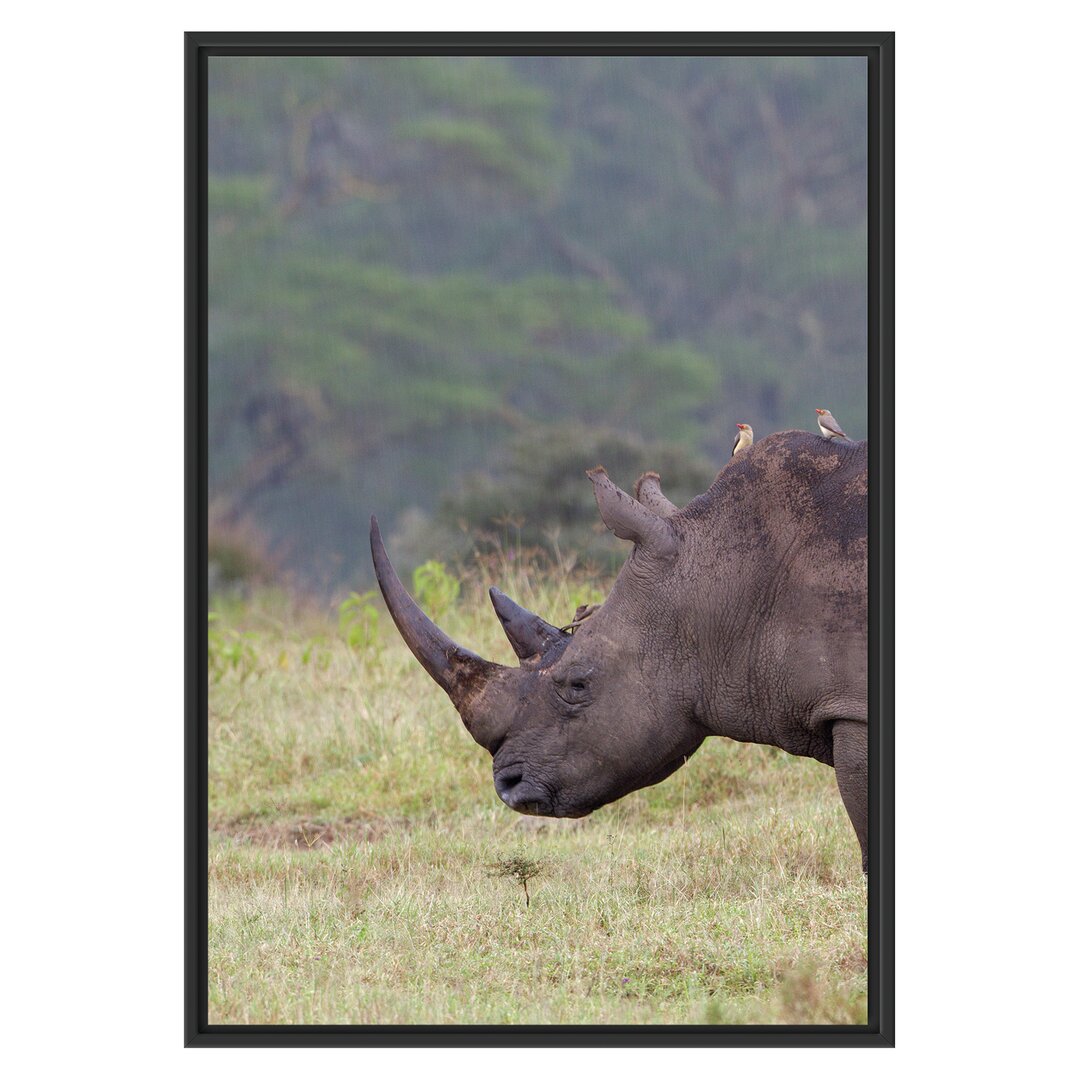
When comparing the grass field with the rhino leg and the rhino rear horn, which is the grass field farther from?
the rhino rear horn

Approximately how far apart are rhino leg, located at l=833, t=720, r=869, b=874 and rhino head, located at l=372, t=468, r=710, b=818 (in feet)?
1.69

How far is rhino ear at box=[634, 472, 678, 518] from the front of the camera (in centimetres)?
635

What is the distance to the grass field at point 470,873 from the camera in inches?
224

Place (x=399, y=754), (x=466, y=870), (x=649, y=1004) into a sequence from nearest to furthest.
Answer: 1. (x=649, y=1004)
2. (x=466, y=870)
3. (x=399, y=754)

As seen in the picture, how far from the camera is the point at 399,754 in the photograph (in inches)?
344

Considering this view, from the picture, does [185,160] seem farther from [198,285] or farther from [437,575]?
[437,575]

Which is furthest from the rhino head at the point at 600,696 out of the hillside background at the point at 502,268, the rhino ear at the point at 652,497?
the hillside background at the point at 502,268

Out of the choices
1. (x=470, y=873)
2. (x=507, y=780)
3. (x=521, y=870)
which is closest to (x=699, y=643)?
(x=507, y=780)

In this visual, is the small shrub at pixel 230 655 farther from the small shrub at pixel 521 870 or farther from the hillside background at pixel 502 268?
the hillside background at pixel 502 268

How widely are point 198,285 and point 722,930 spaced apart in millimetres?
2731

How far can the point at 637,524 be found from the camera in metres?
6.12

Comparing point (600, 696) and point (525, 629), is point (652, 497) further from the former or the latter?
Result: point (600, 696)

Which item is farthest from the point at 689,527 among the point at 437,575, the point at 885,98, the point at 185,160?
the point at 437,575

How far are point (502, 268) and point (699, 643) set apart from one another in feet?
73.2
